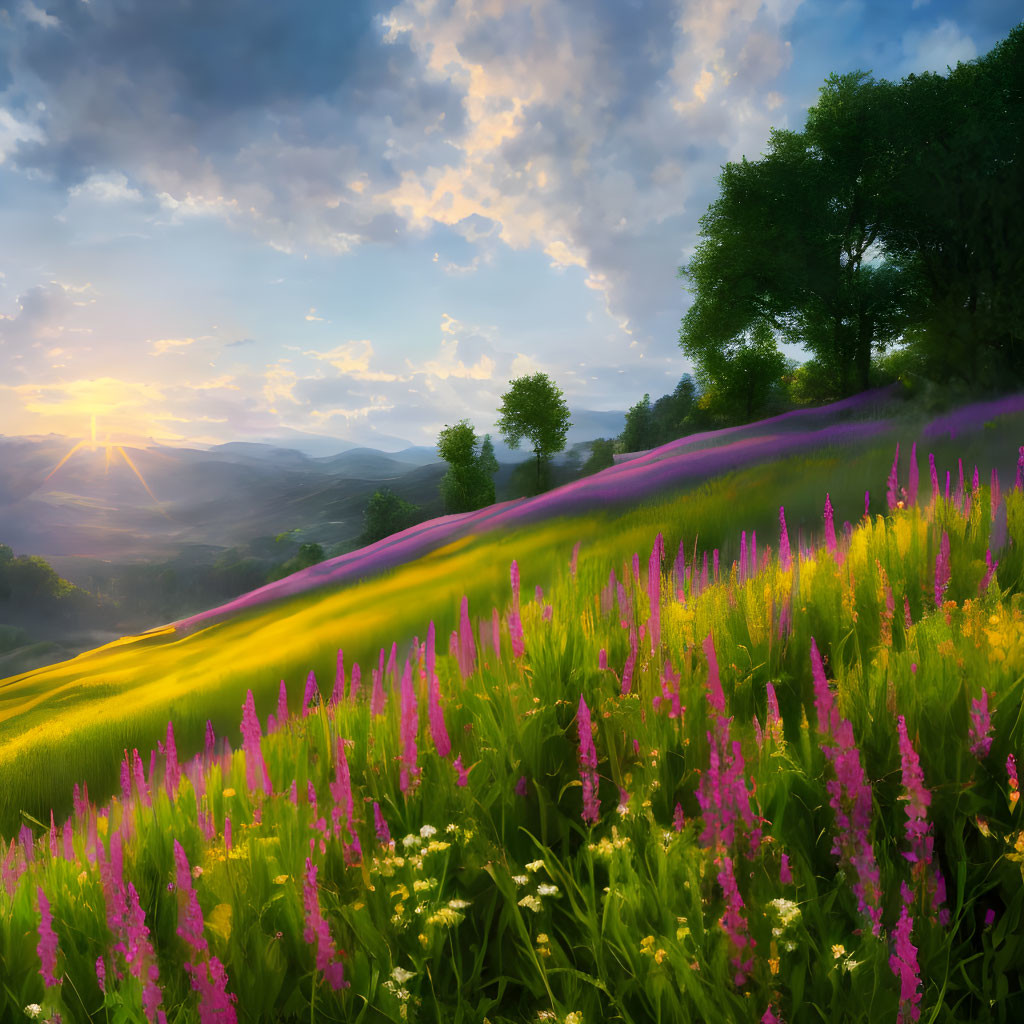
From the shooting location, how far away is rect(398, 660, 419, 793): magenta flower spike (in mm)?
2777

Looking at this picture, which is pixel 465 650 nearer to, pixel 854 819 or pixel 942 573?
pixel 854 819

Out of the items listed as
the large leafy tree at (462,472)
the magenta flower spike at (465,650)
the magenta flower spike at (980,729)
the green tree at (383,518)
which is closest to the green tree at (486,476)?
the large leafy tree at (462,472)

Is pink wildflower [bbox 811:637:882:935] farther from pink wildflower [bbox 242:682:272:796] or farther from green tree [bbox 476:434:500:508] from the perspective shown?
green tree [bbox 476:434:500:508]

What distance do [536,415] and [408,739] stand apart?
48.2 m

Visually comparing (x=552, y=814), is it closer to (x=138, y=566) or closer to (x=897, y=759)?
(x=897, y=759)

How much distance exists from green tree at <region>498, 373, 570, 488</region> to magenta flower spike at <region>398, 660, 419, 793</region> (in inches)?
1873

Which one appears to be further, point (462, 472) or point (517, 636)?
point (462, 472)

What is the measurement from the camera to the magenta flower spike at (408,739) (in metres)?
2.78

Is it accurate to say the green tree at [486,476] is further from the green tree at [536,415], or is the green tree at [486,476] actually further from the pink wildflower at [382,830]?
the pink wildflower at [382,830]

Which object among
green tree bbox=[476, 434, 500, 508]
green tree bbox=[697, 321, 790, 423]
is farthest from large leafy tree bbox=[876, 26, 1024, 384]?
green tree bbox=[476, 434, 500, 508]

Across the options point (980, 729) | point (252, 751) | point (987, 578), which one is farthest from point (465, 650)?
point (987, 578)

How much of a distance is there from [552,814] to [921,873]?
135 cm

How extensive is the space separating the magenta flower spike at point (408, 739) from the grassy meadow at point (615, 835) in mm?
15

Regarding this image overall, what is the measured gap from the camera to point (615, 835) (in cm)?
222
